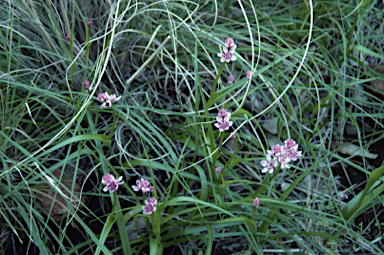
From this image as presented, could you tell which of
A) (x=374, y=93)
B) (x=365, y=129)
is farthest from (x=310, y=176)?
(x=374, y=93)

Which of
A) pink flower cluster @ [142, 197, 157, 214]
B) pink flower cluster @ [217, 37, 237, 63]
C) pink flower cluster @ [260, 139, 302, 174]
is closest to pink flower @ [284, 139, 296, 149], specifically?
pink flower cluster @ [260, 139, 302, 174]

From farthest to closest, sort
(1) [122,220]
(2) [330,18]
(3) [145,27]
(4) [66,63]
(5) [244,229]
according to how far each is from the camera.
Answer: (2) [330,18], (3) [145,27], (4) [66,63], (5) [244,229], (1) [122,220]

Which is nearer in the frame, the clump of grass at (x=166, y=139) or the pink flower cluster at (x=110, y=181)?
the pink flower cluster at (x=110, y=181)

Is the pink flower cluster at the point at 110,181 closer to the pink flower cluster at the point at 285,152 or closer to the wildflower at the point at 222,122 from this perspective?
the wildflower at the point at 222,122

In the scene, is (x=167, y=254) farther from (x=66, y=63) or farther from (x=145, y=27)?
(x=145, y=27)

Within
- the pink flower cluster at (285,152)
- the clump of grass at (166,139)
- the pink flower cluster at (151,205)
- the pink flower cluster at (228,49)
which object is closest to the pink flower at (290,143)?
the pink flower cluster at (285,152)

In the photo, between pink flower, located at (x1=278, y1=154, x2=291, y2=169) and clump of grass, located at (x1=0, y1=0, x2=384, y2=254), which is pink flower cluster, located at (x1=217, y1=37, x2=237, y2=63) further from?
pink flower, located at (x1=278, y1=154, x2=291, y2=169)

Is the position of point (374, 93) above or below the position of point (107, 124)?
above

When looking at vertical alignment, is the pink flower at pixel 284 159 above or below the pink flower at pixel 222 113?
below

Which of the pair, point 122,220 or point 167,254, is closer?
point 122,220
